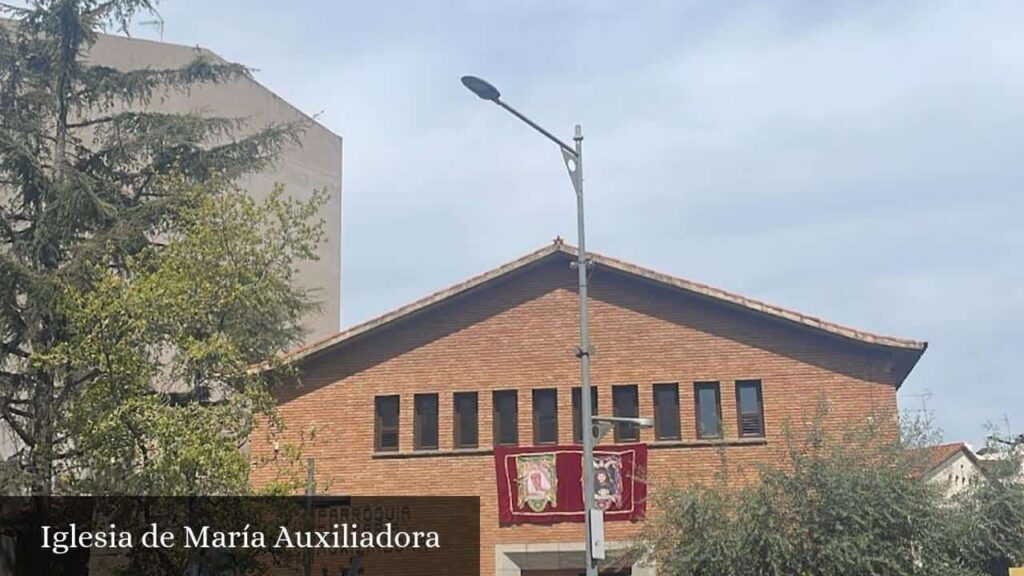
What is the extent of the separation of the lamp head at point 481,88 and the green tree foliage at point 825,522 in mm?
7889

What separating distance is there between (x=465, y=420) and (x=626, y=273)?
4.80 metres

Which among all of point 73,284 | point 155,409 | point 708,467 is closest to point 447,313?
point 708,467

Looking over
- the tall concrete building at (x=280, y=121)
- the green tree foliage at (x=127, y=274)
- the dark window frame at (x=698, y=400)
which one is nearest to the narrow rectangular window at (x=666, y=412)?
the dark window frame at (x=698, y=400)

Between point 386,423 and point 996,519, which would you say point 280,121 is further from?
point 996,519

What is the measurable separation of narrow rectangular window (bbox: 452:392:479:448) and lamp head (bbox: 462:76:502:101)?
12.1 meters

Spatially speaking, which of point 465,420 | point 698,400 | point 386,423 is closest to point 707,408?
point 698,400

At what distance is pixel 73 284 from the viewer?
21078 millimetres

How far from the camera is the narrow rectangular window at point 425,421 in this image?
2656 centimetres

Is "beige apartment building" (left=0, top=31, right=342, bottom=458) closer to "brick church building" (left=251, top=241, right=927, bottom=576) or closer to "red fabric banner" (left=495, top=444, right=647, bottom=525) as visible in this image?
"brick church building" (left=251, top=241, right=927, bottom=576)

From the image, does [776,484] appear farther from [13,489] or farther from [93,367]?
[13,489]

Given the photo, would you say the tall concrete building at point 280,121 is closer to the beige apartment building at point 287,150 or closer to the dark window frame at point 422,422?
the beige apartment building at point 287,150

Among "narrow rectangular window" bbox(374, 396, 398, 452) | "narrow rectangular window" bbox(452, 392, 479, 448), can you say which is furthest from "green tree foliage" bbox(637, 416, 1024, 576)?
"narrow rectangular window" bbox(374, 396, 398, 452)

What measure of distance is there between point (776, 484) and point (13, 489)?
1303 cm

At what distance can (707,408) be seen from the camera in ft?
84.6
